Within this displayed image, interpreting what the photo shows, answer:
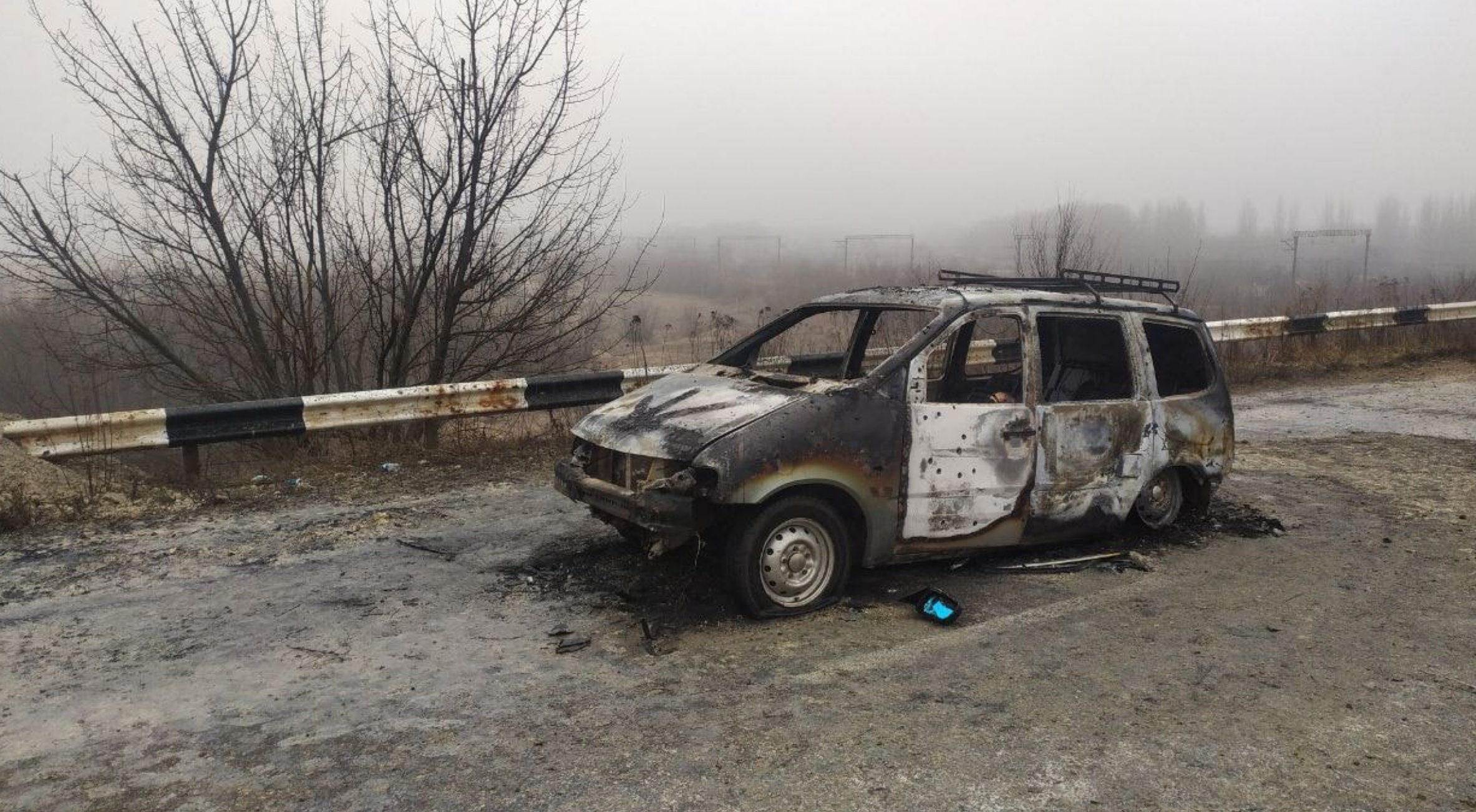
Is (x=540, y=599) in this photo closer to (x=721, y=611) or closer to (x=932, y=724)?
(x=721, y=611)

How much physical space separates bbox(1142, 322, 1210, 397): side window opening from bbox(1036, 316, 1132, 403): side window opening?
0.26 m

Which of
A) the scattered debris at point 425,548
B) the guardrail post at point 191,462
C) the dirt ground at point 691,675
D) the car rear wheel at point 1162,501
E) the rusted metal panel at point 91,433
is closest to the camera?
the dirt ground at point 691,675

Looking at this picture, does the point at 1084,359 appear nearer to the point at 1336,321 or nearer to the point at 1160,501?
the point at 1160,501

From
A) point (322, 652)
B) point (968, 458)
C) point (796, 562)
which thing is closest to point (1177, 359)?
point (968, 458)

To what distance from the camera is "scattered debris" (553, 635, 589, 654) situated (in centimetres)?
419

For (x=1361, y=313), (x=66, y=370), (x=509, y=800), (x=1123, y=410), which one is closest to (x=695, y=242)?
(x=1361, y=313)

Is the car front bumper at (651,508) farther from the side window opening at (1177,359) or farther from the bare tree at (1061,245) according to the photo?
the bare tree at (1061,245)

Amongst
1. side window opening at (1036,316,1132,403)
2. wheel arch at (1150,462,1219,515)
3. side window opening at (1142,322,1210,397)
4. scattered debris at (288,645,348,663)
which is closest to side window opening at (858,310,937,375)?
side window opening at (1036,316,1132,403)

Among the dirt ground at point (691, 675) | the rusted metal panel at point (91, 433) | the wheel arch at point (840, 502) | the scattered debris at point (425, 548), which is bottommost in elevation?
the dirt ground at point (691, 675)

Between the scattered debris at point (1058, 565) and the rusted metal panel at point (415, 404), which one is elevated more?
the rusted metal panel at point (415, 404)

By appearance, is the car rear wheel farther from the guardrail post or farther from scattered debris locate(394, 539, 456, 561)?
the guardrail post

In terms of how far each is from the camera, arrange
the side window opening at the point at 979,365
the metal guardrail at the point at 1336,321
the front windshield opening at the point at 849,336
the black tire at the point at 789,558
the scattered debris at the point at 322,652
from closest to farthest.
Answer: the scattered debris at the point at 322,652 < the black tire at the point at 789,558 < the side window opening at the point at 979,365 < the front windshield opening at the point at 849,336 < the metal guardrail at the point at 1336,321

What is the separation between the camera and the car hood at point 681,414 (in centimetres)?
447

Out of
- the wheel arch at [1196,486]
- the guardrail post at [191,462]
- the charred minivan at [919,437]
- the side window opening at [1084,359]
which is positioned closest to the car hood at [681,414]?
the charred minivan at [919,437]
